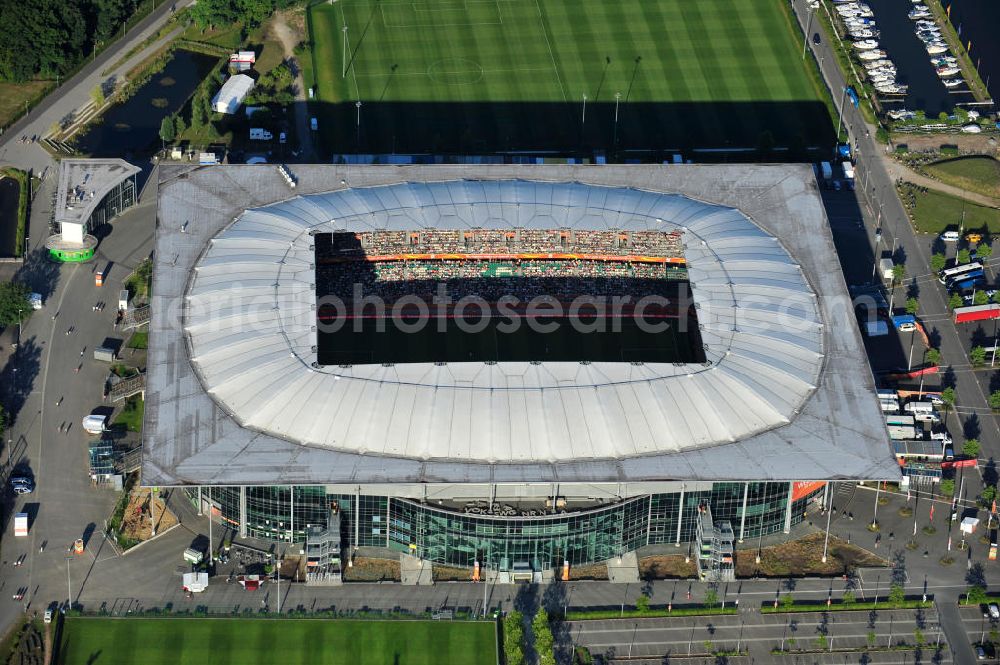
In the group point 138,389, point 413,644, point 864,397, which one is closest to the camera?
point 413,644

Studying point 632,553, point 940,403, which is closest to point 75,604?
point 632,553

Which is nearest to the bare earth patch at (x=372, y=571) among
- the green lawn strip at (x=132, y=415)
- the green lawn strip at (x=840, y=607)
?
the green lawn strip at (x=132, y=415)

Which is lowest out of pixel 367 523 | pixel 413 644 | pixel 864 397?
pixel 413 644

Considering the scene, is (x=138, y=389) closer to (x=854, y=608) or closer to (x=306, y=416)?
(x=306, y=416)

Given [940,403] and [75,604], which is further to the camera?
[940,403]

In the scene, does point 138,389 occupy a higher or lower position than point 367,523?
higher

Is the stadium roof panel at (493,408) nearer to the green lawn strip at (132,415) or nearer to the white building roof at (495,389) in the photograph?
the white building roof at (495,389)

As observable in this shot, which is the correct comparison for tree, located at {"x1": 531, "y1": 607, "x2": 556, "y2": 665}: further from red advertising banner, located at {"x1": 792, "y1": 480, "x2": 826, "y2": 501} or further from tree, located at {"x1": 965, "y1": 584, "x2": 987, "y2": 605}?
tree, located at {"x1": 965, "y1": 584, "x2": 987, "y2": 605}
